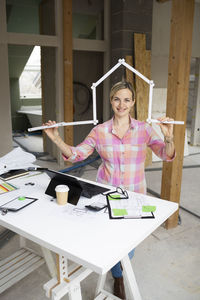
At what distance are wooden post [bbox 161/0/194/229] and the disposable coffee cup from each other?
151 cm

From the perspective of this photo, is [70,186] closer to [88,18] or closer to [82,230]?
[82,230]

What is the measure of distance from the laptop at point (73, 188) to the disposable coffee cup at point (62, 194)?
5 cm

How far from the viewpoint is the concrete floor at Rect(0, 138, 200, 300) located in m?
2.09

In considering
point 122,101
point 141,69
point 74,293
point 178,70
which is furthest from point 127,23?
point 74,293

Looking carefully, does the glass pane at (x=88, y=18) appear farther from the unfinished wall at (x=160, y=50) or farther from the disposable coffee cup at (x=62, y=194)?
the disposable coffee cup at (x=62, y=194)

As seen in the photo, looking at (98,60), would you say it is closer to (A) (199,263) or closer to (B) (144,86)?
(B) (144,86)

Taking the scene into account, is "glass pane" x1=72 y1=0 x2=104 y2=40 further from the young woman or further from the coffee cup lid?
the coffee cup lid

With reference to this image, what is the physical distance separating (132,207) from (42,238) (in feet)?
1.82

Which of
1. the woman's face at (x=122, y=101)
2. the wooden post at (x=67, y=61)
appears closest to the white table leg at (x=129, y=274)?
the woman's face at (x=122, y=101)

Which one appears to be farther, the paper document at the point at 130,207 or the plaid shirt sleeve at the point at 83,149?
the plaid shirt sleeve at the point at 83,149

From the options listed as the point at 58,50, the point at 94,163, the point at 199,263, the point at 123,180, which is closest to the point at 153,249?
the point at 199,263

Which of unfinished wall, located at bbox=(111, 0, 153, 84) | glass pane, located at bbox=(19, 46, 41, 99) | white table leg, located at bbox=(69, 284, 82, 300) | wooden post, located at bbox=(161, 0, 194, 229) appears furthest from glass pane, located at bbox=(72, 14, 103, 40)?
white table leg, located at bbox=(69, 284, 82, 300)

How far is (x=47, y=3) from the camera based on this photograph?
200 inches

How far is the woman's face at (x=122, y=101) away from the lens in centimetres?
190
